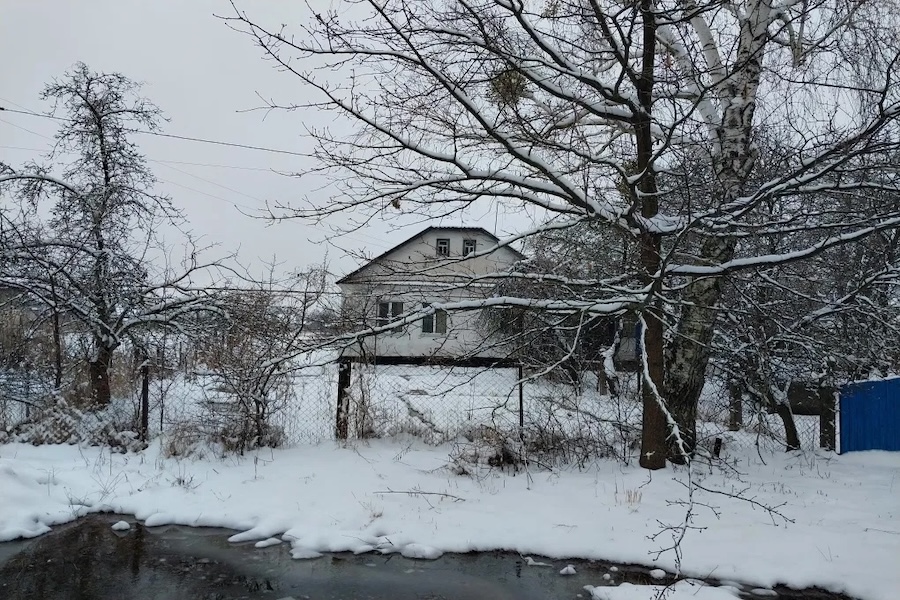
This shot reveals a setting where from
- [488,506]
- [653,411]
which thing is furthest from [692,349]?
[488,506]

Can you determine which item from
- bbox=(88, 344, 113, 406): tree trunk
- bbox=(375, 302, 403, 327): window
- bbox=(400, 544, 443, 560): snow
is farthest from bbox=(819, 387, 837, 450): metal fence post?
bbox=(88, 344, 113, 406): tree trunk

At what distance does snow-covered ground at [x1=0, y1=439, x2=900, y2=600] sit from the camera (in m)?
4.88

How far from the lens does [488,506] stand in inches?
242

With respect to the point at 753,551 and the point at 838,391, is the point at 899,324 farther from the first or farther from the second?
the point at 753,551

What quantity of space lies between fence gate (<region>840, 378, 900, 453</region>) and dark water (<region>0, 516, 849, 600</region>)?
5.62m

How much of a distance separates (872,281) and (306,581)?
7.07m

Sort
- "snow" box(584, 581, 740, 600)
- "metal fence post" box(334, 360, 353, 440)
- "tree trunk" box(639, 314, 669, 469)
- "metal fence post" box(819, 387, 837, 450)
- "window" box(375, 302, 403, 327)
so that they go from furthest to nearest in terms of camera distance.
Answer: "metal fence post" box(819, 387, 837, 450), "metal fence post" box(334, 360, 353, 440), "window" box(375, 302, 403, 327), "tree trunk" box(639, 314, 669, 469), "snow" box(584, 581, 740, 600)

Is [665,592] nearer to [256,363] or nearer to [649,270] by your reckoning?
[649,270]

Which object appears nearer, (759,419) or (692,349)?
(692,349)

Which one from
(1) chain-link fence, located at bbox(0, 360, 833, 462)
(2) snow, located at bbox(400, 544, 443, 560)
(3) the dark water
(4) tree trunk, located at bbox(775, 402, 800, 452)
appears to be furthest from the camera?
(4) tree trunk, located at bbox(775, 402, 800, 452)

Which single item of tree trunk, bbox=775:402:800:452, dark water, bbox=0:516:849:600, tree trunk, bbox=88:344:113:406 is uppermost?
tree trunk, bbox=88:344:113:406

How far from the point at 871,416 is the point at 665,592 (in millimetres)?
6700

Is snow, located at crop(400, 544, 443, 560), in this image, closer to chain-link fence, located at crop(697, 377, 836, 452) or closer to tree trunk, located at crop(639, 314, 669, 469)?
tree trunk, located at crop(639, 314, 669, 469)

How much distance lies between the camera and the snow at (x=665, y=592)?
4152 millimetres
